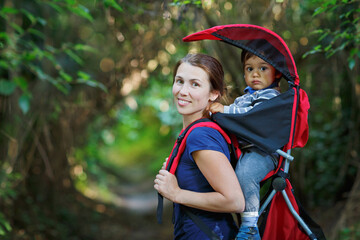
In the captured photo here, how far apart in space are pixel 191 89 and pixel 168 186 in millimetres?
528

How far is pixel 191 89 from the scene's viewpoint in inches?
76.8

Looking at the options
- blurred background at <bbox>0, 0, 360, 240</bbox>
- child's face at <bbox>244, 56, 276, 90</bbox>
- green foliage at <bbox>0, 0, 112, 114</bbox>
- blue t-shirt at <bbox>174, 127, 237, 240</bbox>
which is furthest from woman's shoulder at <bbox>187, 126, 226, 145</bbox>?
blurred background at <bbox>0, 0, 360, 240</bbox>

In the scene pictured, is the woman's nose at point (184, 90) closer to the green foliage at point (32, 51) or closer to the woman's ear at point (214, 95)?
the woman's ear at point (214, 95)

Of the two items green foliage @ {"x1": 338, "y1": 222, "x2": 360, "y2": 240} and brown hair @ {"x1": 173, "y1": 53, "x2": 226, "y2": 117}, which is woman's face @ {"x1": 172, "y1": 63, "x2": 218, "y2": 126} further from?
green foliage @ {"x1": 338, "y1": 222, "x2": 360, "y2": 240}

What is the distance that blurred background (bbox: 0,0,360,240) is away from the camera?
4.25 meters

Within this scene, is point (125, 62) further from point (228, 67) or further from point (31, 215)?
point (31, 215)

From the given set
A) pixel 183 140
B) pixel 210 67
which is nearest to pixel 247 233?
pixel 183 140

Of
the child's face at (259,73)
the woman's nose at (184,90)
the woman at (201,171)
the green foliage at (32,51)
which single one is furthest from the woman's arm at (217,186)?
the green foliage at (32,51)

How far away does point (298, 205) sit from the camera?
211cm

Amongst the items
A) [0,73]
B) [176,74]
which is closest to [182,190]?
[176,74]

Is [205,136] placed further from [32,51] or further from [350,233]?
[350,233]

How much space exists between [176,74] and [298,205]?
3.40 feet

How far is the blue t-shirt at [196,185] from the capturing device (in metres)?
1.82

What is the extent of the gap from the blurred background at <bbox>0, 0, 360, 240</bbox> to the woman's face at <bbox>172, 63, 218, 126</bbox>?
4.87 feet
